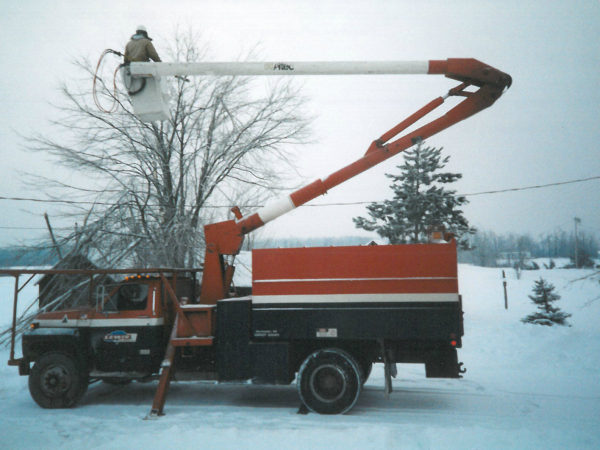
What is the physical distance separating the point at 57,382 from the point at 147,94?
18.1ft

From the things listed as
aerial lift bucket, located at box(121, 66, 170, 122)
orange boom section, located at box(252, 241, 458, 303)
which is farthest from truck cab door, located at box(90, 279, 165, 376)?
aerial lift bucket, located at box(121, 66, 170, 122)

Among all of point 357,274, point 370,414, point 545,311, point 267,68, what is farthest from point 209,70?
point 545,311

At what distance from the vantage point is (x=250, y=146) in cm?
1614

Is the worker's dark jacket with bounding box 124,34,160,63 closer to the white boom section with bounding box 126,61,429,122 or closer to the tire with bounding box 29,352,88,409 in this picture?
the white boom section with bounding box 126,61,429,122

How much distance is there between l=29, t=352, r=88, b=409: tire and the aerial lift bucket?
506 cm

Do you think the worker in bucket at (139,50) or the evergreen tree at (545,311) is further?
the evergreen tree at (545,311)

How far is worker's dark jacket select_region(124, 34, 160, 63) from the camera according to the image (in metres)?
5.38

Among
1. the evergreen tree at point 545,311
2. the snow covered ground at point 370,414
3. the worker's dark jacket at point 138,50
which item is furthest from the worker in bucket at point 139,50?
the evergreen tree at point 545,311

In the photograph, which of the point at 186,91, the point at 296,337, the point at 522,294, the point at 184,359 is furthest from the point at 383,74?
the point at 522,294

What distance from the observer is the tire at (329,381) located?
285 inches

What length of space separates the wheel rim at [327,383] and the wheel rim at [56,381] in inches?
166

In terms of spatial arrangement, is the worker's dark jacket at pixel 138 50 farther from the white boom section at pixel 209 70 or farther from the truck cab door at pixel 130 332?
the truck cab door at pixel 130 332

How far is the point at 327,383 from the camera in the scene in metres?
7.36

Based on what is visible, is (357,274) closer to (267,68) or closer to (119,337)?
(267,68)
